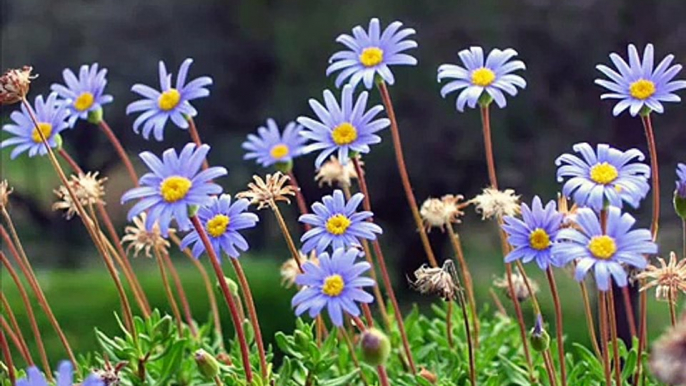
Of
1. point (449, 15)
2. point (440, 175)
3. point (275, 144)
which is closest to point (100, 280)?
point (440, 175)

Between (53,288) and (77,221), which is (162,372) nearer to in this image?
(53,288)

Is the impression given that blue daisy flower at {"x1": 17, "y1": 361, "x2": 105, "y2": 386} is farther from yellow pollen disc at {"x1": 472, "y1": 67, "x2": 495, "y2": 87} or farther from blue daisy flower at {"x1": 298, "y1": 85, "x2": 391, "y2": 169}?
yellow pollen disc at {"x1": 472, "y1": 67, "x2": 495, "y2": 87}

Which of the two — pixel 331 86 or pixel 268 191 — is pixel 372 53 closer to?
pixel 268 191

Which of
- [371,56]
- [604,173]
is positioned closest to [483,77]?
[371,56]

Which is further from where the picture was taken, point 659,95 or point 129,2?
point 129,2

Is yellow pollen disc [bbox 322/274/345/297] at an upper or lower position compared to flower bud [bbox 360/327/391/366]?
upper

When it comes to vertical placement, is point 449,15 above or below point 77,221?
above

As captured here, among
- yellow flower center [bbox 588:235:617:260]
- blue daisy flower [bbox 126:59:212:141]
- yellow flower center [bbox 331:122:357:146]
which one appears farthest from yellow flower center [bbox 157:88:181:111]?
yellow flower center [bbox 588:235:617:260]

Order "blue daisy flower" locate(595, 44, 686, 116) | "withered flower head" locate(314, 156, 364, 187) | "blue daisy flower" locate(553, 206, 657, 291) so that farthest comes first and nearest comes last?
"withered flower head" locate(314, 156, 364, 187), "blue daisy flower" locate(595, 44, 686, 116), "blue daisy flower" locate(553, 206, 657, 291)
